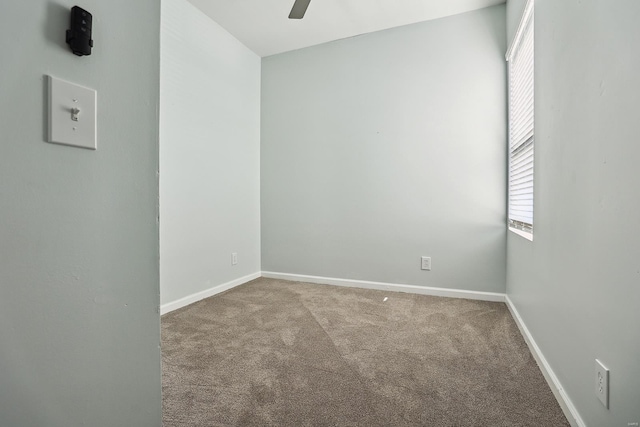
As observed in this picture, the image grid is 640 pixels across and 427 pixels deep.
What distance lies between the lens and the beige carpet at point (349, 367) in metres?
1.26

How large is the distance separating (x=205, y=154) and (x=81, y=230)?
7.80ft

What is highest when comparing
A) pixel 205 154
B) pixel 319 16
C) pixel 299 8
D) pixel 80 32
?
pixel 319 16

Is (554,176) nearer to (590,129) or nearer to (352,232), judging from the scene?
(590,129)

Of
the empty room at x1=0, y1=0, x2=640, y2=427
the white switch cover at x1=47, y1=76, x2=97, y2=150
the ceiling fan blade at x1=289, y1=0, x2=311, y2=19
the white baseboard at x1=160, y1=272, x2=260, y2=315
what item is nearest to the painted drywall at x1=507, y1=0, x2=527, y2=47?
the empty room at x1=0, y1=0, x2=640, y2=427

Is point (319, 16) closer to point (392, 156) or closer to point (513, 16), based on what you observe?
point (392, 156)

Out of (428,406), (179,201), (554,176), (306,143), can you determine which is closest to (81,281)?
(428,406)

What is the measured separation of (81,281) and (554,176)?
Answer: 1771 millimetres

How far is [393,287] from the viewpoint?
307cm

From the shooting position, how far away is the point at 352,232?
325 centimetres

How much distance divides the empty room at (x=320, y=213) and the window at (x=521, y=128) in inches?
1.2

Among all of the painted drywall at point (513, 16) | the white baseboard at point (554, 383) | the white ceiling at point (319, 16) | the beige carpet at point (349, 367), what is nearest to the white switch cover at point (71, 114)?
the beige carpet at point (349, 367)

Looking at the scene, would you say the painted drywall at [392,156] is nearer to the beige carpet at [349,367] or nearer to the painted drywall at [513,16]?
the painted drywall at [513,16]

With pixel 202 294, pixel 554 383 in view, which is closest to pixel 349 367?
pixel 554 383

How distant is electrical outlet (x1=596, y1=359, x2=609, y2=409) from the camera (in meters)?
0.94
